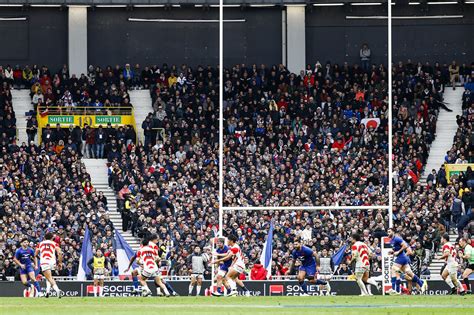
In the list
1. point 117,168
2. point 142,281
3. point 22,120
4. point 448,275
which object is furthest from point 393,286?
point 22,120

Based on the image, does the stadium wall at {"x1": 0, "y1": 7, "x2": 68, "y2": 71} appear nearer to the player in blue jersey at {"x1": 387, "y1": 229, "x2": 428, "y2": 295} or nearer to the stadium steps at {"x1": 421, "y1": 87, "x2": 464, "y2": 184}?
the stadium steps at {"x1": 421, "y1": 87, "x2": 464, "y2": 184}

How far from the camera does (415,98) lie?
59906 millimetres

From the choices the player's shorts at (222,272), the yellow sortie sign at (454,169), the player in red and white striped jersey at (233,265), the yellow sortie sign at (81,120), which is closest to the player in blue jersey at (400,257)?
the player in red and white striped jersey at (233,265)

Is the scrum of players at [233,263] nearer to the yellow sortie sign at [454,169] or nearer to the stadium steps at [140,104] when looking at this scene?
the yellow sortie sign at [454,169]

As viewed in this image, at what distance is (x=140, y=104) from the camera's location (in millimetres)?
61562

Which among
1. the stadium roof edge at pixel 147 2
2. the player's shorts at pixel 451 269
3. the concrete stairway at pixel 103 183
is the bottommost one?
the player's shorts at pixel 451 269

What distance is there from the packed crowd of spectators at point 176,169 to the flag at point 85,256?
287 cm

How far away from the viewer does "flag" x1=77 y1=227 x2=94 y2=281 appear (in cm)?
4638

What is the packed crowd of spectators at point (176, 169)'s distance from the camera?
49.7 m

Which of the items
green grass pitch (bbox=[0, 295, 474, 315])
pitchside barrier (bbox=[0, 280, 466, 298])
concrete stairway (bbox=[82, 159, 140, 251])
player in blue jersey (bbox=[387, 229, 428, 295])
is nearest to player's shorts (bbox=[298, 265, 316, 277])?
player in blue jersey (bbox=[387, 229, 428, 295])

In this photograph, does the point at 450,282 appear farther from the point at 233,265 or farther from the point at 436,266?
the point at 436,266

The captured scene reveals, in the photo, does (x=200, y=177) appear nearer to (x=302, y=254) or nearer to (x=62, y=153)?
(x=62, y=153)

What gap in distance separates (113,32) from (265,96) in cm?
893

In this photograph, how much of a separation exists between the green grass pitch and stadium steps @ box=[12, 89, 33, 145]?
74.8ft
